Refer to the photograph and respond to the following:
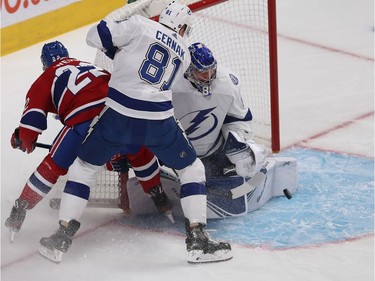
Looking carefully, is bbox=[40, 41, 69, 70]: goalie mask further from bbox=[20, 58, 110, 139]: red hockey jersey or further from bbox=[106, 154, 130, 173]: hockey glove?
bbox=[106, 154, 130, 173]: hockey glove

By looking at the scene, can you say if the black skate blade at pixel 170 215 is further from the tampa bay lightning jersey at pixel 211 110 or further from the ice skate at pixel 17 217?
the ice skate at pixel 17 217

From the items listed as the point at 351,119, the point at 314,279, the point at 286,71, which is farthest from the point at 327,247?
the point at 286,71

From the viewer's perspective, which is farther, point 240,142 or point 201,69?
point 240,142

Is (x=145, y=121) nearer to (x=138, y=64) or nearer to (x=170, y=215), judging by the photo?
(x=138, y=64)

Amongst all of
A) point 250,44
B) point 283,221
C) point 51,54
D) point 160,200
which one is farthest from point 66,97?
point 250,44

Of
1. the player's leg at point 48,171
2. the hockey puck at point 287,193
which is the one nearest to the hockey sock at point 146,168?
the player's leg at point 48,171

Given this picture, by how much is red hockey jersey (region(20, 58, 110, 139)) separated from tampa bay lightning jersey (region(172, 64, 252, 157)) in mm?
331

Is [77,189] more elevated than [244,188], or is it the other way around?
[77,189]

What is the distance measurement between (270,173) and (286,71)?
5.47ft

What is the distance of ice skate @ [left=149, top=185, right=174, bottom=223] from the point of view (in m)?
4.41

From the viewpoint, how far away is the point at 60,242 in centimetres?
412

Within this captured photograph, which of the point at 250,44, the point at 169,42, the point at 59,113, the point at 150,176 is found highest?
the point at 169,42

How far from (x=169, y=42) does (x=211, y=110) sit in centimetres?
44

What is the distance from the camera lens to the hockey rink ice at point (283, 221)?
4.09 m
